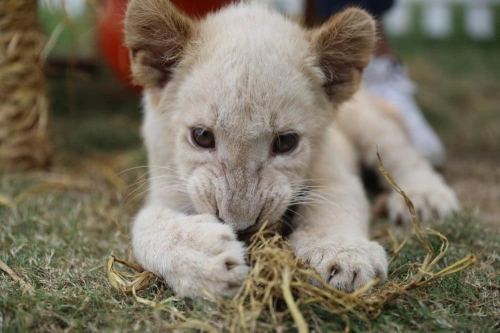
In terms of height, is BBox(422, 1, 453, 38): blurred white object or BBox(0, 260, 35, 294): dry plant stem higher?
BBox(0, 260, 35, 294): dry plant stem

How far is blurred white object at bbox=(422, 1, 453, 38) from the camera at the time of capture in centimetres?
1163

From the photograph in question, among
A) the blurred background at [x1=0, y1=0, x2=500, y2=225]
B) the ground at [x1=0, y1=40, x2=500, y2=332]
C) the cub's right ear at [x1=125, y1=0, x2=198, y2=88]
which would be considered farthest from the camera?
the blurred background at [x1=0, y1=0, x2=500, y2=225]

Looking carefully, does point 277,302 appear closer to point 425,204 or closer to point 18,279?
point 18,279

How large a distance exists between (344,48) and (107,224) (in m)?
1.64

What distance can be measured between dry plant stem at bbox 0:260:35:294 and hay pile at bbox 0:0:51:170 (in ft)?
6.31

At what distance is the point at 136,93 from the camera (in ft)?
20.8

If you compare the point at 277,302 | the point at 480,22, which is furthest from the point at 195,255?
the point at 480,22

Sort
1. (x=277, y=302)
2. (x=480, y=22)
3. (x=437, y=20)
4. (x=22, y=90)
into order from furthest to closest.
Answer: (x=437, y=20) < (x=480, y=22) < (x=22, y=90) < (x=277, y=302)

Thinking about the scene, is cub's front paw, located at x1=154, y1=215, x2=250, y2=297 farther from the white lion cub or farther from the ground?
the ground

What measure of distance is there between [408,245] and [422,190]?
0.81m

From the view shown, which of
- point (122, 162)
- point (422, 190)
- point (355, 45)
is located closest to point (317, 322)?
point (355, 45)

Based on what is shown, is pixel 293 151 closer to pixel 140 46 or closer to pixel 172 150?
pixel 172 150

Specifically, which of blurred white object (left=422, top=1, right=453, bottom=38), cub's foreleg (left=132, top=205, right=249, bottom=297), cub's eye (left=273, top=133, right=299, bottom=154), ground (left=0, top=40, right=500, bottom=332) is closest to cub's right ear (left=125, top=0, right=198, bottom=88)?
ground (left=0, top=40, right=500, bottom=332)

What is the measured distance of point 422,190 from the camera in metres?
3.57
